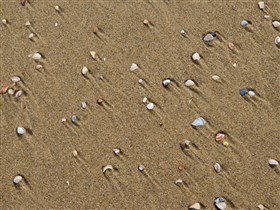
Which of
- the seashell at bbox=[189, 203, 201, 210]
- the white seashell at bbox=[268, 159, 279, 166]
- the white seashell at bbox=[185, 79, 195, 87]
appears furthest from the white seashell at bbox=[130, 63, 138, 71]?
the white seashell at bbox=[268, 159, 279, 166]

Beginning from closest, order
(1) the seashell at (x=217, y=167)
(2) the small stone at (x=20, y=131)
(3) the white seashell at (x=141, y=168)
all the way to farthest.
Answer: (1) the seashell at (x=217, y=167) → (3) the white seashell at (x=141, y=168) → (2) the small stone at (x=20, y=131)

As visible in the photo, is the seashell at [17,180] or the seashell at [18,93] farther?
the seashell at [18,93]

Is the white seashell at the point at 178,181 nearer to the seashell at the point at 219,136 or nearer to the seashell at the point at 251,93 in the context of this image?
the seashell at the point at 219,136

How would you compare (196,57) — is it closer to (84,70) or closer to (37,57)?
(84,70)

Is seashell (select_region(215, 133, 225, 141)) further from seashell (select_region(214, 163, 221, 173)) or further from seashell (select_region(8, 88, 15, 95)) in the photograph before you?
seashell (select_region(8, 88, 15, 95))

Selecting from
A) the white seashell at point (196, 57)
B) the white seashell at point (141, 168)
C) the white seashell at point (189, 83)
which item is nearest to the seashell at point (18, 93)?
the white seashell at point (141, 168)

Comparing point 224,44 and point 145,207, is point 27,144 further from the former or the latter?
point 224,44

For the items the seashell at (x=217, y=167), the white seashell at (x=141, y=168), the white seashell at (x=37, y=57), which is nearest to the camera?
the seashell at (x=217, y=167)

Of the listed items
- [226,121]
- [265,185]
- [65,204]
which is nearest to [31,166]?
[65,204]
